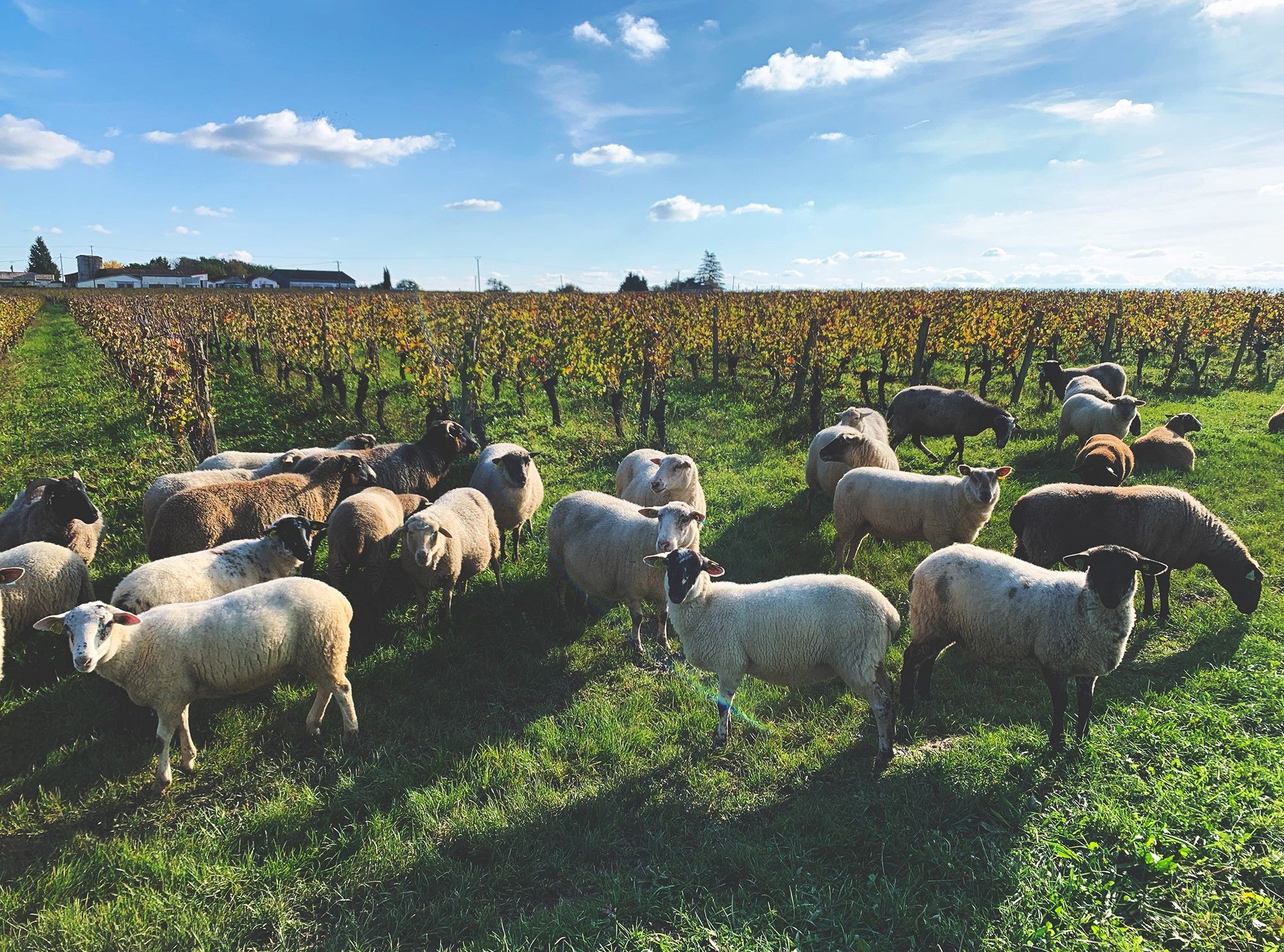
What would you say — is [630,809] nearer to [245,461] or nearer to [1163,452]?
[245,461]

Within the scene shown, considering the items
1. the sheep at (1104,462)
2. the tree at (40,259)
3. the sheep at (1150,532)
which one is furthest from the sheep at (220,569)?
the tree at (40,259)

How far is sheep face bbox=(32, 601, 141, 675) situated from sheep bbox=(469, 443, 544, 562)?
4.12m

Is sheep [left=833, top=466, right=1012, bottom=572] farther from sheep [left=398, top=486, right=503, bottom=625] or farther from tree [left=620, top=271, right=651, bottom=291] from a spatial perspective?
tree [left=620, top=271, right=651, bottom=291]

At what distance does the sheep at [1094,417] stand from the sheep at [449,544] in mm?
11411

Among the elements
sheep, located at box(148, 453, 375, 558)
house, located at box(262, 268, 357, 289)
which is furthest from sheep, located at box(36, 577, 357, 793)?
house, located at box(262, 268, 357, 289)

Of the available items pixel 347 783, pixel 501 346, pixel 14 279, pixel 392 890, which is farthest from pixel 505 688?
pixel 14 279

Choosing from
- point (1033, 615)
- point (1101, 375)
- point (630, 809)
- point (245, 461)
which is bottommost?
point (630, 809)

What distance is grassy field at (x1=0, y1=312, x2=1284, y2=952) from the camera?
10.7 ft

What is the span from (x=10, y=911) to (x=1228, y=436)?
19.3 metres

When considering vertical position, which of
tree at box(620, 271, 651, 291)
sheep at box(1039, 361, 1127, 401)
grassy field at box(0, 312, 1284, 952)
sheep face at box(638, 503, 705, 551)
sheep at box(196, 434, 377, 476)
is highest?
tree at box(620, 271, 651, 291)

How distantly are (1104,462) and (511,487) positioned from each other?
27.7 feet

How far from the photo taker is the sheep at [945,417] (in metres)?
12.3

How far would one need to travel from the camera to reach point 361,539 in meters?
6.28

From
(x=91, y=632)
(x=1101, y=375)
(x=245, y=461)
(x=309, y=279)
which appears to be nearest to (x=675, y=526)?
(x=91, y=632)
